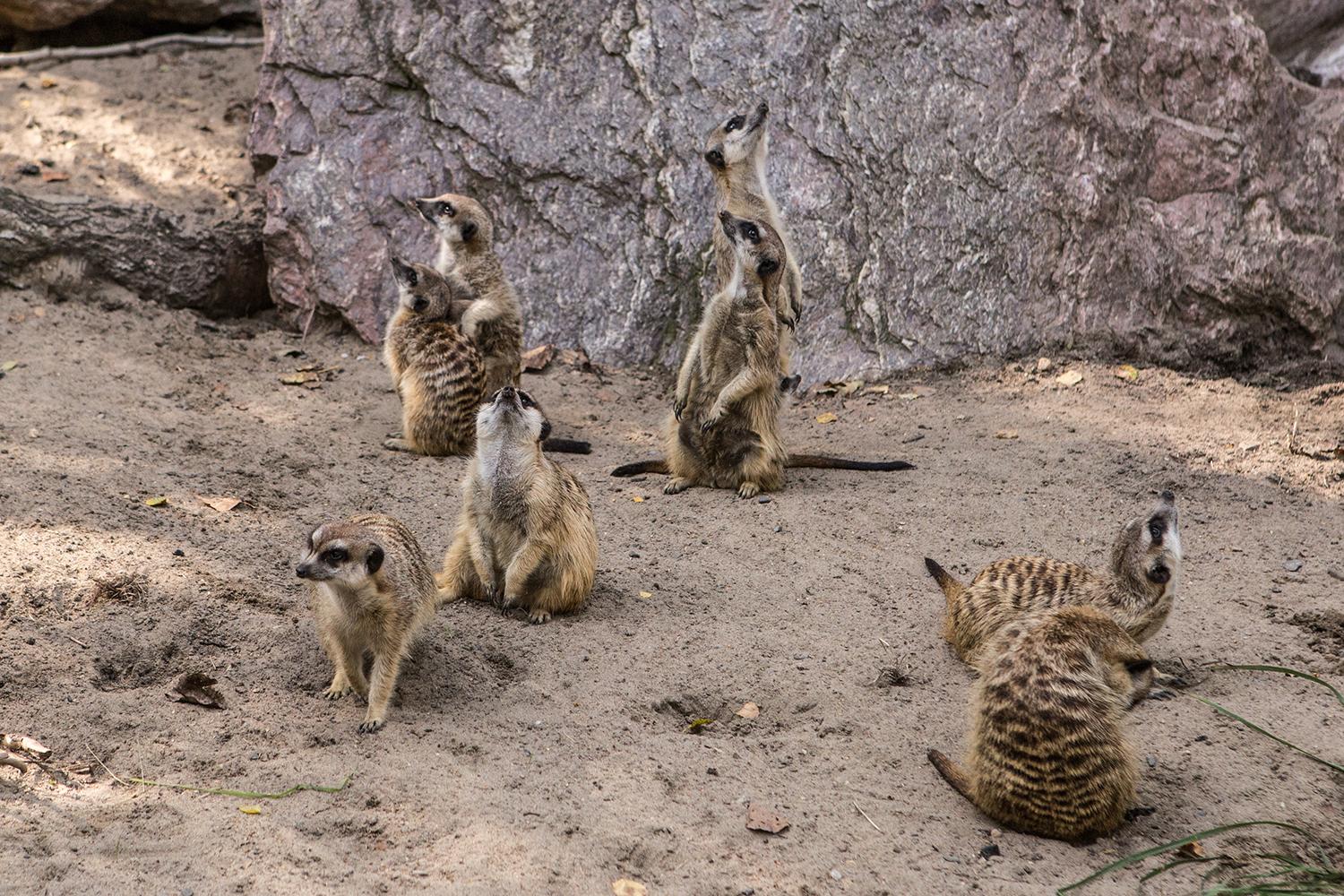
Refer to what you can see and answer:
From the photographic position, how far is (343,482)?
16.3 feet

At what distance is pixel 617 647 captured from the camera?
385 centimetres

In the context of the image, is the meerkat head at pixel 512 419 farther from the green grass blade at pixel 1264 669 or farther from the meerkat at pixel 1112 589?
the green grass blade at pixel 1264 669

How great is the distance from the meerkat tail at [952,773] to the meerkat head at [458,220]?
11.9 feet

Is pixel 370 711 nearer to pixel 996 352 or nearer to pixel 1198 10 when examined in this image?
pixel 996 352

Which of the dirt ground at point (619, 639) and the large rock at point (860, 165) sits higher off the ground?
the large rock at point (860, 165)

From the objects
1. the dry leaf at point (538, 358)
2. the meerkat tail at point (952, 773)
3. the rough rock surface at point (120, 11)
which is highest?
the rough rock surface at point (120, 11)

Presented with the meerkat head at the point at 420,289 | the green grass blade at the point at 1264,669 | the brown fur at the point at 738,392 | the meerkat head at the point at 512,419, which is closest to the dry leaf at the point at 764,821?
the green grass blade at the point at 1264,669

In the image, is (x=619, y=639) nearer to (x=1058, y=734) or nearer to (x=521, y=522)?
(x=521, y=522)

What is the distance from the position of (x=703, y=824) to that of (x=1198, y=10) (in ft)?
17.3

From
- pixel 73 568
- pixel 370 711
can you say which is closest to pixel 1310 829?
pixel 370 711

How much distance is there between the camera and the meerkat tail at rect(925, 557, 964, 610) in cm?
391

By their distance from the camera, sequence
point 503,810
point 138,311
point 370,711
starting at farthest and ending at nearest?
point 138,311 < point 370,711 < point 503,810

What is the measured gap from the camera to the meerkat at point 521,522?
13.1ft

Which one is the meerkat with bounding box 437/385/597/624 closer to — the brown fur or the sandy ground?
the sandy ground
